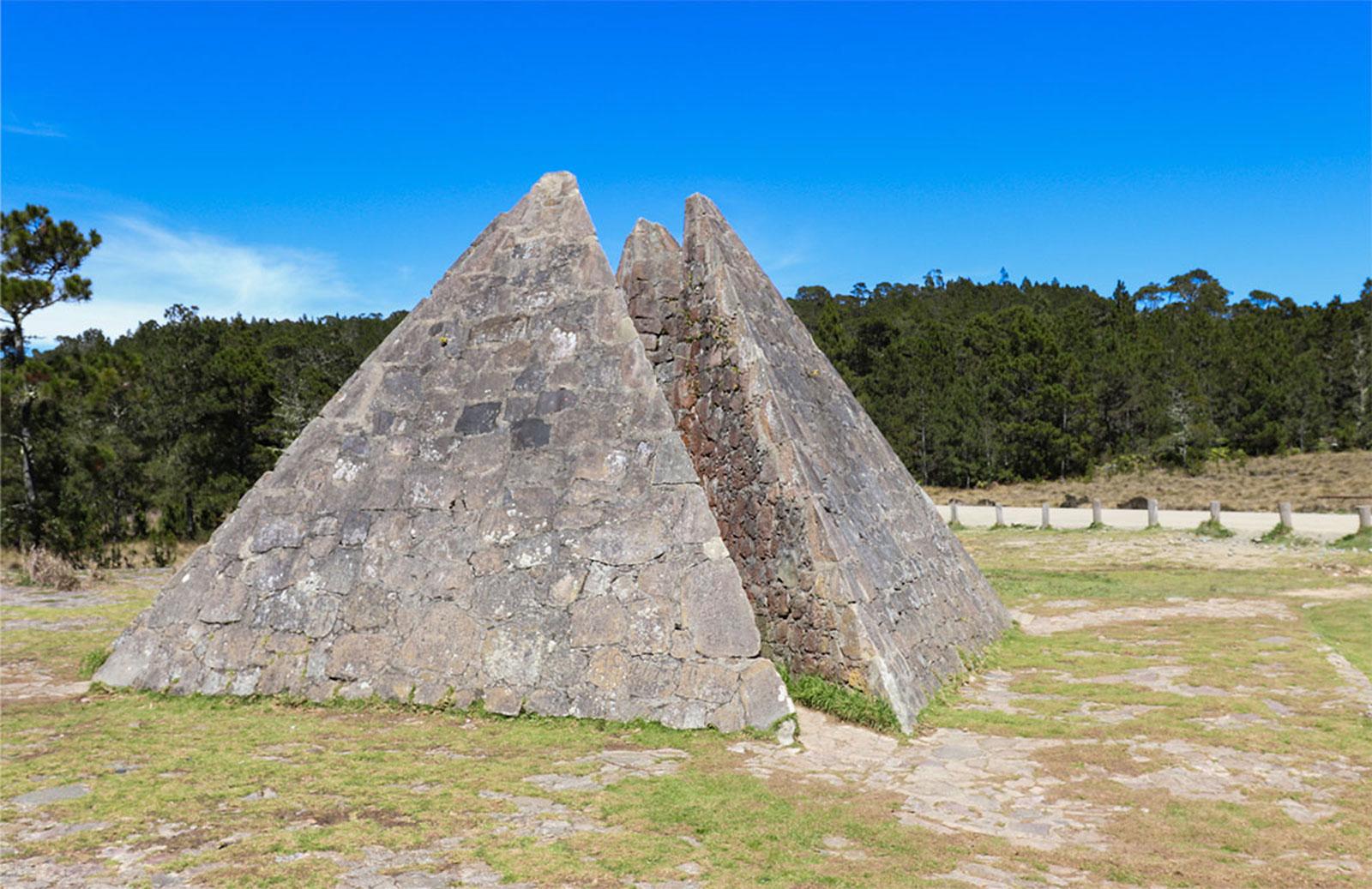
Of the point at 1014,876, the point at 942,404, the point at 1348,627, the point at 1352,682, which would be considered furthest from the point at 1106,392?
the point at 1014,876

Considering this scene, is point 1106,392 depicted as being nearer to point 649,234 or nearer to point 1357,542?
point 1357,542

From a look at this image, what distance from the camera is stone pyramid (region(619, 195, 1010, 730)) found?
22.7 ft

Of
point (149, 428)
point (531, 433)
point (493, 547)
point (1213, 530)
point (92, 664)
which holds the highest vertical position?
point (149, 428)

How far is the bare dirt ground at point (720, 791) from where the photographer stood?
13.4ft

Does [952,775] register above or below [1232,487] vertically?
below

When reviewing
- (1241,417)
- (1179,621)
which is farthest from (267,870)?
(1241,417)

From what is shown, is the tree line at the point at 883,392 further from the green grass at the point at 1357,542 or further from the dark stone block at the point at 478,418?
the green grass at the point at 1357,542

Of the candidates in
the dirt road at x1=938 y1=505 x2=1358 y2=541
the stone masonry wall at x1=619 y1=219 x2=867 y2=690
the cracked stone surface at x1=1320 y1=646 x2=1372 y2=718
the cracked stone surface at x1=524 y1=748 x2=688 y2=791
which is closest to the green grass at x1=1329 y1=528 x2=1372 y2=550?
the dirt road at x1=938 y1=505 x2=1358 y2=541

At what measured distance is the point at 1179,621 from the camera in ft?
35.9

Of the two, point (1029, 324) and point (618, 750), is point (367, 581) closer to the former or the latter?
point (618, 750)

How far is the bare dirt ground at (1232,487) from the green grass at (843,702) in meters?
Answer: 26.7

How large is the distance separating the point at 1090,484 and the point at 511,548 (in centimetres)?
4073

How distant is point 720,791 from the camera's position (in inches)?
200

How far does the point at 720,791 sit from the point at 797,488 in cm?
270
